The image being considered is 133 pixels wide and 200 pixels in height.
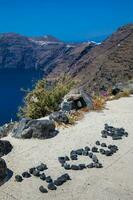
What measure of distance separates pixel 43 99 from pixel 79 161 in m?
7.67

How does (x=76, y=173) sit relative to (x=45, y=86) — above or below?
below

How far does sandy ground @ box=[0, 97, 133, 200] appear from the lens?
8.86 metres

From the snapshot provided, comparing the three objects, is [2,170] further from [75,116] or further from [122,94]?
[122,94]

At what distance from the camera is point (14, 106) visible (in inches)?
7411

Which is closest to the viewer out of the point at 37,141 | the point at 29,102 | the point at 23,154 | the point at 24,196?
the point at 24,196

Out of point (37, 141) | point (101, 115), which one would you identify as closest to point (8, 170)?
point (37, 141)

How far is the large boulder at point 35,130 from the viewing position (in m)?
12.4

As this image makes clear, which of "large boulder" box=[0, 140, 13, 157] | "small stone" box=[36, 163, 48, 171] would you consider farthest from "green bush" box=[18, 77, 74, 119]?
"small stone" box=[36, 163, 48, 171]

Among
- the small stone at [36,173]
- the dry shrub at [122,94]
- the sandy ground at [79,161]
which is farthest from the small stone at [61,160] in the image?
the dry shrub at [122,94]

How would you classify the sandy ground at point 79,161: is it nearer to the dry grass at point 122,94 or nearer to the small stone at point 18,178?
the small stone at point 18,178

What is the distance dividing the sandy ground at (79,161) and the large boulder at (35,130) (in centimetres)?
24

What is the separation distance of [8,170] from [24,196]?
4.72 feet

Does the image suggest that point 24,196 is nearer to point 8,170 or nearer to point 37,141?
point 8,170

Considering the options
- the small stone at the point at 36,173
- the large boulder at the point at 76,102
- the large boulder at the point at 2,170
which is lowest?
the small stone at the point at 36,173
